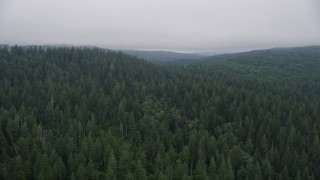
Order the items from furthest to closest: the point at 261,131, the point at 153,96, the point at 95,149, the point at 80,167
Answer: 1. the point at 153,96
2. the point at 261,131
3. the point at 95,149
4. the point at 80,167

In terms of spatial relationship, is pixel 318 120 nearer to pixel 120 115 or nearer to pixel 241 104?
pixel 241 104

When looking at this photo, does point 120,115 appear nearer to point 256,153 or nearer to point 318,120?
point 256,153

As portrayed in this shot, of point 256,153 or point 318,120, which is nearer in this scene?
point 256,153

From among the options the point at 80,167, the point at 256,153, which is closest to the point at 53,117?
the point at 80,167

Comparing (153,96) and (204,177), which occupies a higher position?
(153,96)

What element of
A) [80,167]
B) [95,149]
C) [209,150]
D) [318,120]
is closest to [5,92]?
[95,149]

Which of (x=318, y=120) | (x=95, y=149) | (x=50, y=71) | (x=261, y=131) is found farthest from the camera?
(x=50, y=71)
